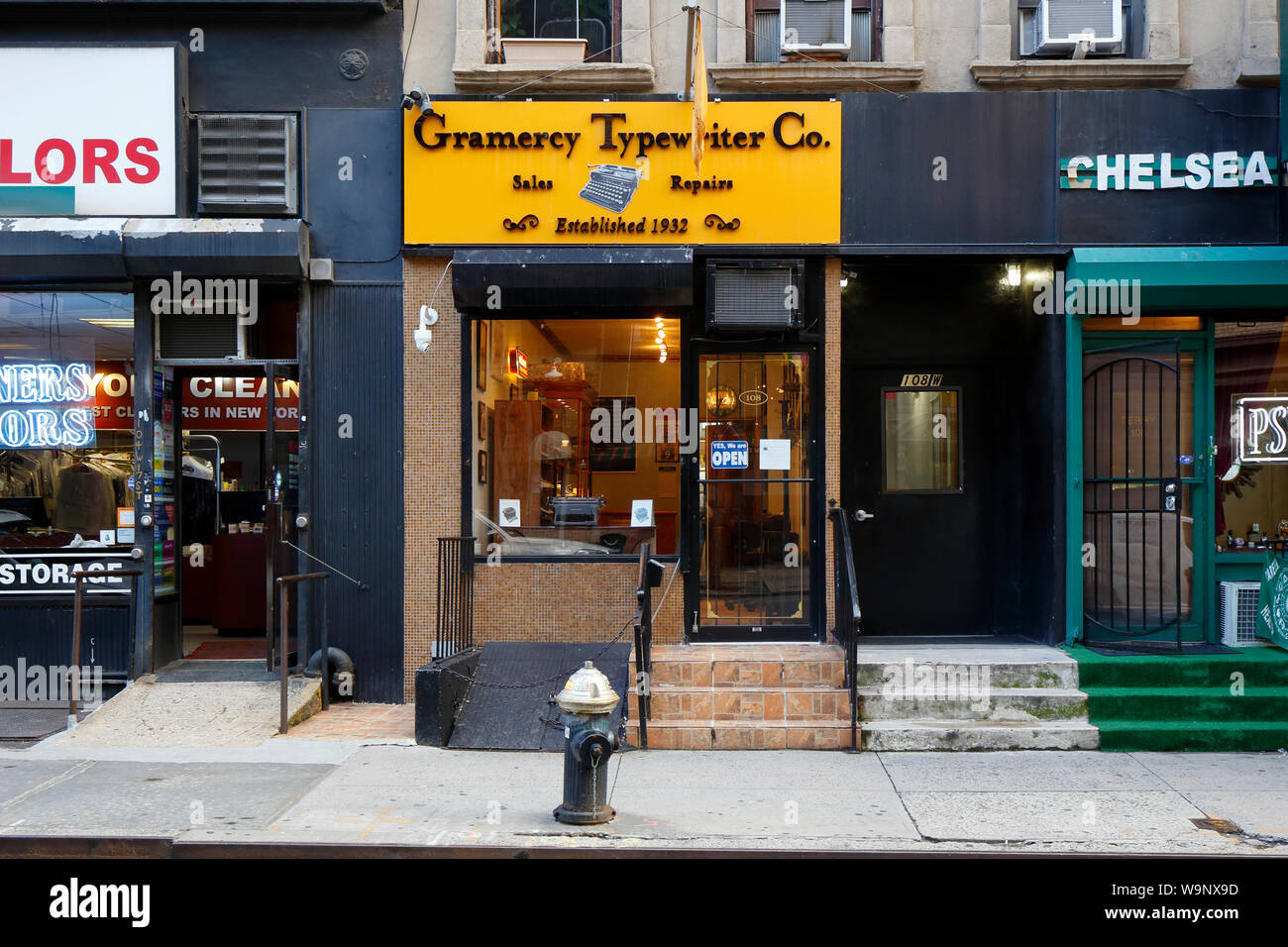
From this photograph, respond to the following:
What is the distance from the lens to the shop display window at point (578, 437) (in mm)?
9031

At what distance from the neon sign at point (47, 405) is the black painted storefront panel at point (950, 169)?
6.52 metres

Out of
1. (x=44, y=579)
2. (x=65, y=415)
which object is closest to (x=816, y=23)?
(x=65, y=415)

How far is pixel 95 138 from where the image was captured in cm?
881

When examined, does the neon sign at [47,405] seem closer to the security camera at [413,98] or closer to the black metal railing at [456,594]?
the black metal railing at [456,594]

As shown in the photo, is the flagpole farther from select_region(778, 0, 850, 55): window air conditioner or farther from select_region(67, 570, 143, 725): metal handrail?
select_region(67, 570, 143, 725): metal handrail

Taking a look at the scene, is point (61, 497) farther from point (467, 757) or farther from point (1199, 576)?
point (1199, 576)

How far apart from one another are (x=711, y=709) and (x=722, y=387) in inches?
108

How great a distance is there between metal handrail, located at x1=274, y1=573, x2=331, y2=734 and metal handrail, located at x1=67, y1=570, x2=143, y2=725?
4.10 ft

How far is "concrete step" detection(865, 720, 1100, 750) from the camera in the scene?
24.9 ft

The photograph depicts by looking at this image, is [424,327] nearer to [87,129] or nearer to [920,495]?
[87,129]

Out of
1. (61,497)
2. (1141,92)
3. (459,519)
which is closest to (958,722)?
(459,519)

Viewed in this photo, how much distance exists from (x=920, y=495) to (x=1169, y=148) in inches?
137

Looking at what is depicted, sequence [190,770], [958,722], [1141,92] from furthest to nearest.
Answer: [1141,92] < [958,722] < [190,770]

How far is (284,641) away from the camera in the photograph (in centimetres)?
782
